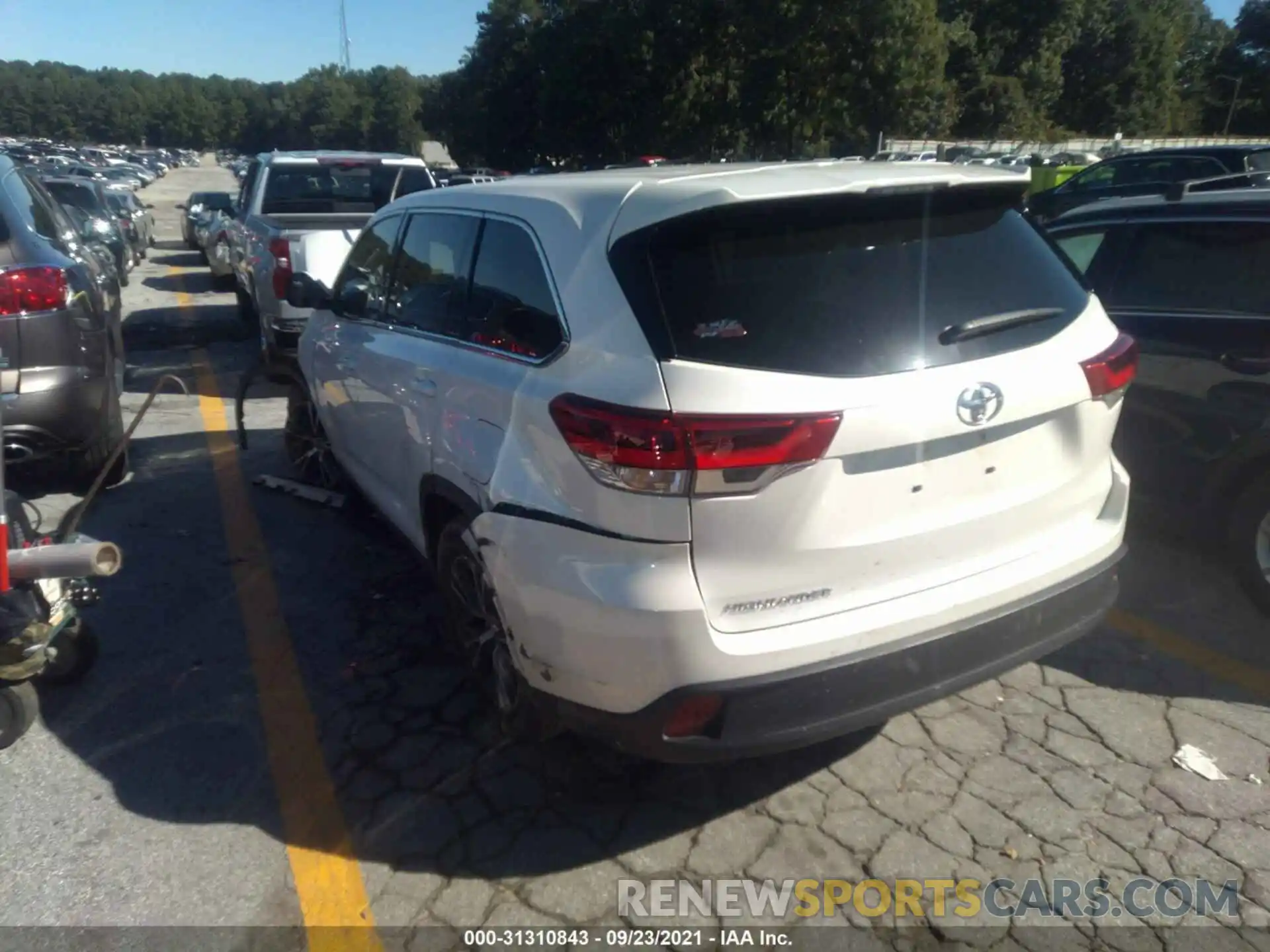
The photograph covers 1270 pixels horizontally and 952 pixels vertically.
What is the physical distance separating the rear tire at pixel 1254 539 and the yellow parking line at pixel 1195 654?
0.36m

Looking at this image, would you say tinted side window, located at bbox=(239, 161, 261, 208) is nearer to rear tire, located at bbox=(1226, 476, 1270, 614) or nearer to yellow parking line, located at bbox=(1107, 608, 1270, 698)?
yellow parking line, located at bbox=(1107, 608, 1270, 698)

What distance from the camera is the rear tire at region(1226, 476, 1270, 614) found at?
14.1 feet

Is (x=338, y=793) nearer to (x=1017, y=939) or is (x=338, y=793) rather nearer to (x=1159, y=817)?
(x=1017, y=939)

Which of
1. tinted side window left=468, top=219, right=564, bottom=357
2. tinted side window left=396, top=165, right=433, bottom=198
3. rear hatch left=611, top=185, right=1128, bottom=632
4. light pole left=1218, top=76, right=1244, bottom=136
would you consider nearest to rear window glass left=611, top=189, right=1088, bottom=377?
rear hatch left=611, top=185, right=1128, bottom=632

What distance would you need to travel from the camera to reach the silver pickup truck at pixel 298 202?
8.97 meters

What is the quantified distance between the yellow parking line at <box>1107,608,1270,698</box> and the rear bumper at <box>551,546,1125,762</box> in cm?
145

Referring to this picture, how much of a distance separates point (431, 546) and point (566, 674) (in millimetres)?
1258

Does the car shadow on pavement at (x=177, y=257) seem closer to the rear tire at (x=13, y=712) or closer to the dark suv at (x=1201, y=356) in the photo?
the rear tire at (x=13, y=712)

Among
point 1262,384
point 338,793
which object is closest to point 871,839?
point 338,793

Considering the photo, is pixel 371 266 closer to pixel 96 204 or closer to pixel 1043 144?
pixel 96 204

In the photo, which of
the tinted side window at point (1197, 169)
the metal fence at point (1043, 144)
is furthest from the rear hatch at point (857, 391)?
the metal fence at point (1043, 144)

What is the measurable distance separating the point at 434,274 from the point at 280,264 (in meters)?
5.24

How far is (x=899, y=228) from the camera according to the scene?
9.84 feet

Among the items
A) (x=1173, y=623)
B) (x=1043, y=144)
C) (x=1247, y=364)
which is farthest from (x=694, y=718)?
(x=1043, y=144)
